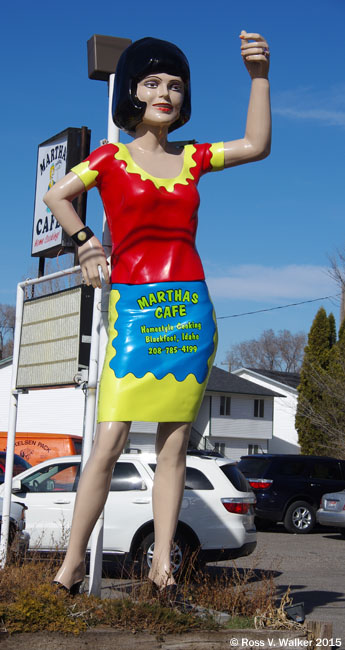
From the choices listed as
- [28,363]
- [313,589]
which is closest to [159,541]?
[28,363]

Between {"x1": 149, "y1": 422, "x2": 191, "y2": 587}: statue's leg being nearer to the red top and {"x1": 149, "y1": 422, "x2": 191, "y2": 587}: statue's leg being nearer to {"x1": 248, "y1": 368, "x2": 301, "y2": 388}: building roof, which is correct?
the red top

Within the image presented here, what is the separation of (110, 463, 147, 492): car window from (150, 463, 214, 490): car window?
0.79ft

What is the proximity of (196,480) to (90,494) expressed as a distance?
6513 millimetres

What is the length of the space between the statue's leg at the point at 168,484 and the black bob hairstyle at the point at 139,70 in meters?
1.78

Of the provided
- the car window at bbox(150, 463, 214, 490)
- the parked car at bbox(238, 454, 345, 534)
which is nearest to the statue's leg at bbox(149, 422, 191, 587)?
the car window at bbox(150, 463, 214, 490)

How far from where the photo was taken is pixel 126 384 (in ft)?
14.6

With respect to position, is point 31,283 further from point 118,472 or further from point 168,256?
point 118,472

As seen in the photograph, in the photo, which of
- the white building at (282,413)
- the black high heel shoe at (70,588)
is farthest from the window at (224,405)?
the black high heel shoe at (70,588)

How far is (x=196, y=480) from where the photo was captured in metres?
10.8

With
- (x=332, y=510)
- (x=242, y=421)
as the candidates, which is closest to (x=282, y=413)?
(x=242, y=421)

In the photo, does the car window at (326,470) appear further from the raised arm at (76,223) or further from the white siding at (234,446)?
the white siding at (234,446)

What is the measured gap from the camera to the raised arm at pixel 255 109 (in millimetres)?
4785

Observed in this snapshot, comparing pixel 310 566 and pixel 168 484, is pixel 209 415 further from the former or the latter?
pixel 168 484

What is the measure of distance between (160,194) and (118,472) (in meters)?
6.76
